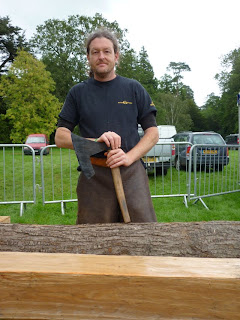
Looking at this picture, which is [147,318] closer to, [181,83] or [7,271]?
[7,271]

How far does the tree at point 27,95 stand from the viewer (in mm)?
28469

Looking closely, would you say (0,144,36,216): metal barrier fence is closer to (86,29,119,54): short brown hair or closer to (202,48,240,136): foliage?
(86,29,119,54): short brown hair

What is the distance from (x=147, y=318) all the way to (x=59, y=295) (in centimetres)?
36

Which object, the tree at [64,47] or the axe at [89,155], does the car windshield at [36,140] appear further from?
the axe at [89,155]

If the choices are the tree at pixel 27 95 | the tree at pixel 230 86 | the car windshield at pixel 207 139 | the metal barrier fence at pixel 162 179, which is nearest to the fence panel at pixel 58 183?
the metal barrier fence at pixel 162 179

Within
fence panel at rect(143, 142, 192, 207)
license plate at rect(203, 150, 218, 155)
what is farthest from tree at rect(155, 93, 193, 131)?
license plate at rect(203, 150, 218, 155)

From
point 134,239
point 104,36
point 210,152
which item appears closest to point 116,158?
point 134,239

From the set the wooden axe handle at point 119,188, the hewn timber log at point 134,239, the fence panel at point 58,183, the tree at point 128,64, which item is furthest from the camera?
the tree at point 128,64

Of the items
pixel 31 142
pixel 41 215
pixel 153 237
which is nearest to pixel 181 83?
pixel 31 142

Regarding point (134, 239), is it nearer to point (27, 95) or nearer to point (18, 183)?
point (18, 183)

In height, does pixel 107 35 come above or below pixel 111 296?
above

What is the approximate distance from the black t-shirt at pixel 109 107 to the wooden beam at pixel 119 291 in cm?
106

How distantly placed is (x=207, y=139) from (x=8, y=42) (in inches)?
1295

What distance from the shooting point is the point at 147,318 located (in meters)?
1.23
